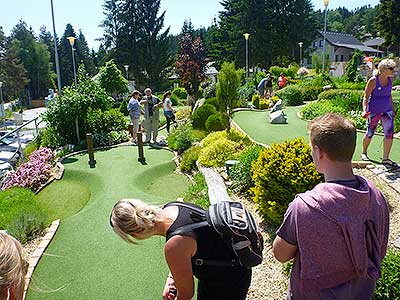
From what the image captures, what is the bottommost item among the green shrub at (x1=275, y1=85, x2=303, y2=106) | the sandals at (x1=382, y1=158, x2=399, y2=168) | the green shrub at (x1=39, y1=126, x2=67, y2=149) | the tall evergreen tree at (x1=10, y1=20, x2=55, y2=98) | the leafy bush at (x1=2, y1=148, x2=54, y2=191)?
the leafy bush at (x1=2, y1=148, x2=54, y2=191)

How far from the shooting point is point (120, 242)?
479 centimetres

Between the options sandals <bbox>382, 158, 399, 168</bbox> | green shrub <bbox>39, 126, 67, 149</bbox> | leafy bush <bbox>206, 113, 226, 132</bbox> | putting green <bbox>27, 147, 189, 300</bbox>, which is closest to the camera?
putting green <bbox>27, 147, 189, 300</bbox>

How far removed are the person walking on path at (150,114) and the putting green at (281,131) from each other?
2.61 meters

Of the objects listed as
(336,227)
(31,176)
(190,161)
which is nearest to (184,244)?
(336,227)

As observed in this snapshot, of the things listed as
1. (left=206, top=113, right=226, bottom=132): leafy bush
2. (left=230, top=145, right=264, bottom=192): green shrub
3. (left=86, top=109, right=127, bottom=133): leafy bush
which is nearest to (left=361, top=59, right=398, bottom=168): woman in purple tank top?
(left=230, top=145, right=264, bottom=192): green shrub

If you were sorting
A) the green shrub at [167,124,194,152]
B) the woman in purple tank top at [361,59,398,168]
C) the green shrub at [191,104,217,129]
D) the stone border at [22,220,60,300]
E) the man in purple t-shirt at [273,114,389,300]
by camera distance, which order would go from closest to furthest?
the man in purple t-shirt at [273,114,389,300] < the stone border at [22,220,60,300] < the woman in purple tank top at [361,59,398,168] < the green shrub at [167,124,194,152] < the green shrub at [191,104,217,129]

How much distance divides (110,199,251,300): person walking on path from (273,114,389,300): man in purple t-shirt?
40 cm

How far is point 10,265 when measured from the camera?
4.38 ft

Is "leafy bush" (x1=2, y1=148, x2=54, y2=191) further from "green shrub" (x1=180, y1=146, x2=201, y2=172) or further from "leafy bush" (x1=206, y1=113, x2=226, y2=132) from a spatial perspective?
"leafy bush" (x1=206, y1=113, x2=226, y2=132)

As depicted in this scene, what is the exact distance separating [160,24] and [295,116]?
91.6 ft

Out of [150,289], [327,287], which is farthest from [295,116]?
[327,287]

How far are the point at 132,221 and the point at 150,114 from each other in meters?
8.89

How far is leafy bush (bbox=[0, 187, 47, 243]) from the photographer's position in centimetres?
489

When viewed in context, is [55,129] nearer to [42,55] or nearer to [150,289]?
[150,289]
